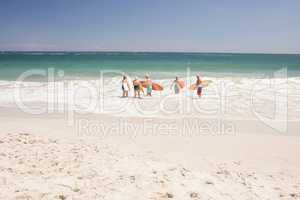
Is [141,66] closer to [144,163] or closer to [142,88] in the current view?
[142,88]

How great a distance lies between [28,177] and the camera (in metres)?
4.99

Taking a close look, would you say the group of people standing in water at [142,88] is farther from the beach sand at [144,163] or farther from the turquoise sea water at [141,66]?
the turquoise sea water at [141,66]

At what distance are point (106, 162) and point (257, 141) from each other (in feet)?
14.1

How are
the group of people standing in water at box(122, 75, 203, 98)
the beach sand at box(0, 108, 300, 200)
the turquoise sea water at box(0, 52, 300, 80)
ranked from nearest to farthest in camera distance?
the beach sand at box(0, 108, 300, 200) < the group of people standing in water at box(122, 75, 203, 98) < the turquoise sea water at box(0, 52, 300, 80)

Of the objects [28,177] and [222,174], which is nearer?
[28,177]

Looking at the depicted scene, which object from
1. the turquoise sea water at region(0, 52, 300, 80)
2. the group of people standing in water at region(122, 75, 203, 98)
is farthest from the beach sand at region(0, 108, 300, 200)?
the turquoise sea water at region(0, 52, 300, 80)

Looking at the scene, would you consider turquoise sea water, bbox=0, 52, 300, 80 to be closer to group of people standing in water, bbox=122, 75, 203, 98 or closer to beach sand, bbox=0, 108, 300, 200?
group of people standing in water, bbox=122, 75, 203, 98

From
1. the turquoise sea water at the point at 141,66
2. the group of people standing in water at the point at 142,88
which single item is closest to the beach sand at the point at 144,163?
the group of people standing in water at the point at 142,88

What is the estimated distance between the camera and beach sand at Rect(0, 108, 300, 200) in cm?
461

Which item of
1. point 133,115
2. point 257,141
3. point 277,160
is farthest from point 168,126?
point 277,160

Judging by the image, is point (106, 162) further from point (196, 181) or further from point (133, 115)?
point (133, 115)

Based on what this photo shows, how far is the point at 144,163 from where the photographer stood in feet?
19.2

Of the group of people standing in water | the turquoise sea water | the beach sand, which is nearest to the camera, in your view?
the beach sand

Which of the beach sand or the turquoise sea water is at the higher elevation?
the turquoise sea water
